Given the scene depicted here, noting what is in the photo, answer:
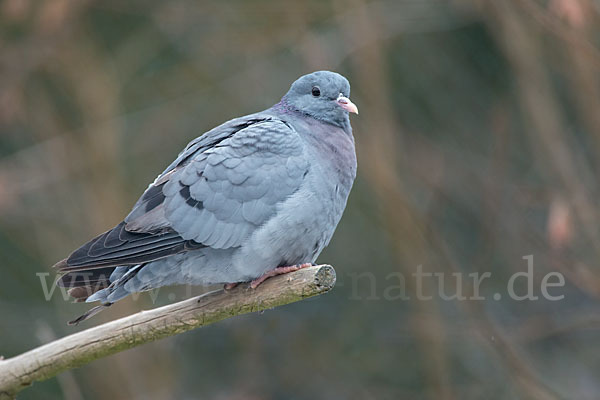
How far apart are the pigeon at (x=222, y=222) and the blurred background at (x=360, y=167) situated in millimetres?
2480

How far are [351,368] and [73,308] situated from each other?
9.28 ft

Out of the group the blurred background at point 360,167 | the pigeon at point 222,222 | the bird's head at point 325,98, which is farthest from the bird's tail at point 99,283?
the blurred background at point 360,167

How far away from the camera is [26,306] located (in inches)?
333

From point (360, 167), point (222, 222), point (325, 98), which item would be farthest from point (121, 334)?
point (360, 167)

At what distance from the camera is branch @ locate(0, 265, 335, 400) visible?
368 centimetres

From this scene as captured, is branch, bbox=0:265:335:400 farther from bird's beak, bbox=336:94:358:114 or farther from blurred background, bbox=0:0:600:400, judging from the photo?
blurred background, bbox=0:0:600:400

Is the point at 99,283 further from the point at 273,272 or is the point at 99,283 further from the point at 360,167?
the point at 360,167

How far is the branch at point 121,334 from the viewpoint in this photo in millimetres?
3676

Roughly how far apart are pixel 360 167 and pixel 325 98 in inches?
110

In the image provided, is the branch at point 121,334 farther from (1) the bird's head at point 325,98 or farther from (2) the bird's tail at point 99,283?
(1) the bird's head at point 325,98

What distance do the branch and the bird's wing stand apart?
0.29 m

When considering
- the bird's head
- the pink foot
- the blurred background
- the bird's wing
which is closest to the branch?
the pink foot

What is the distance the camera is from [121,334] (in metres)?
3.67

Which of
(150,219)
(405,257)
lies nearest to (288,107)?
(150,219)
